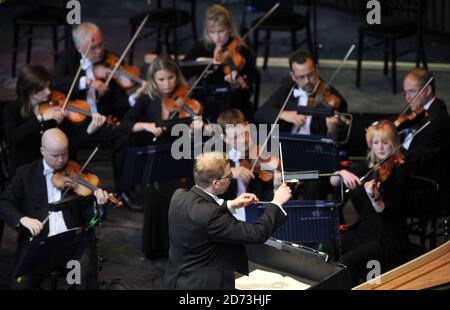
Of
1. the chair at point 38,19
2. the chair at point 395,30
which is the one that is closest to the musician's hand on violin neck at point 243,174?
the chair at point 395,30

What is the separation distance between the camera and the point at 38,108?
234 inches

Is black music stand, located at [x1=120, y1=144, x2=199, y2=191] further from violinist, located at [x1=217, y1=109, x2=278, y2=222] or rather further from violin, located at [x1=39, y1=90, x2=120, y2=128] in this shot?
violin, located at [x1=39, y1=90, x2=120, y2=128]

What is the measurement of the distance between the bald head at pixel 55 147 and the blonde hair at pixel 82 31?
1275mm

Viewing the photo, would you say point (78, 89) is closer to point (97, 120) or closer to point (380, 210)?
point (97, 120)

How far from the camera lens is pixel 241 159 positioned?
553cm

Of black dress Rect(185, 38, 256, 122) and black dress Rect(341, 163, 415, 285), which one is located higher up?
black dress Rect(185, 38, 256, 122)

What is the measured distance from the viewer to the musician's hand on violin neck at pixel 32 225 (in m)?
5.05

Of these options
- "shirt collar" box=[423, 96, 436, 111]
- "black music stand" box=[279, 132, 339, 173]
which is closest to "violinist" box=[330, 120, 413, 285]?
"black music stand" box=[279, 132, 339, 173]

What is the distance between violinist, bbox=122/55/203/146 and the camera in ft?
19.7

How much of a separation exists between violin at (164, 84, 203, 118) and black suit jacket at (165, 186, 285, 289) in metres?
1.73

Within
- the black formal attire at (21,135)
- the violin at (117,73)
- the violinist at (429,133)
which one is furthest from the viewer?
the violin at (117,73)

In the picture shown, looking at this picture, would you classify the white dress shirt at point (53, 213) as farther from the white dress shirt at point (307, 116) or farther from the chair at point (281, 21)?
the chair at point (281, 21)

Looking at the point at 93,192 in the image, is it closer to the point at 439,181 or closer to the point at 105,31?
the point at 439,181

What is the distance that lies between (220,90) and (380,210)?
1.39 meters
